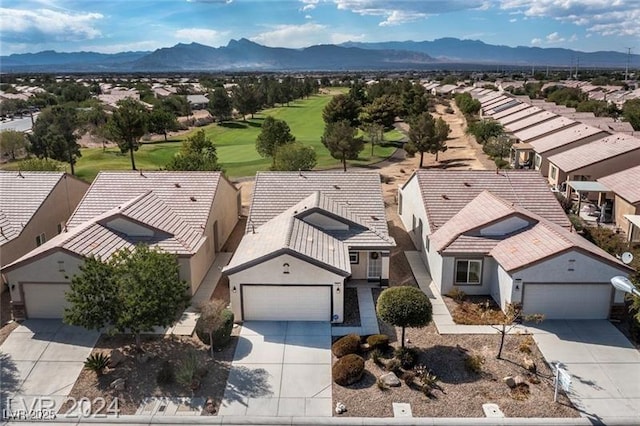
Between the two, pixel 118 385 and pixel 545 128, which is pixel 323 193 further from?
pixel 545 128

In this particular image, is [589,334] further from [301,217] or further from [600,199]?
[600,199]

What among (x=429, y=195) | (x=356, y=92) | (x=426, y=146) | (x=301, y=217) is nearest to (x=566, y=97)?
(x=356, y=92)

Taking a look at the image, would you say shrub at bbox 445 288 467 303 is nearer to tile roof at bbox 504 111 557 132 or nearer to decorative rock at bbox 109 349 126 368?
decorative rock at bbox 109 349 126 368

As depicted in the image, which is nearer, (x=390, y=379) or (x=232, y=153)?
(x=390, y=379)

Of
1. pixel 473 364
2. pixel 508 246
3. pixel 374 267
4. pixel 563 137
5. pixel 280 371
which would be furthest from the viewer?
Answer: pixel 563 137

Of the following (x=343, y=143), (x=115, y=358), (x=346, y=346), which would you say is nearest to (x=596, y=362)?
(x=346, y=346)

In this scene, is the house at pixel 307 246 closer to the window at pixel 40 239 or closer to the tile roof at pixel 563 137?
the window at pixel 40 239

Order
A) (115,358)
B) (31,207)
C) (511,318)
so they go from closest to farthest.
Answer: (115,358)
(511,318)
(31,207)
